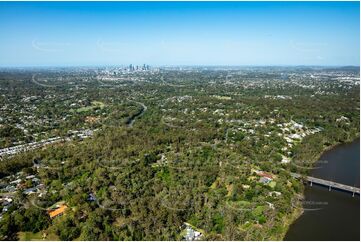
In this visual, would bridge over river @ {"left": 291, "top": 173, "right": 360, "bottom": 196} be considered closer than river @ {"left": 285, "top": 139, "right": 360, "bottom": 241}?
No

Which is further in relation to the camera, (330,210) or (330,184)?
(330,184)

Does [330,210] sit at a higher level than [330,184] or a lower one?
lower

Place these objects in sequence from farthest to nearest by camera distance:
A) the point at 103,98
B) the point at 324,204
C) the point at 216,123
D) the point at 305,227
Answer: the point at 103,98
the point at 216,123
the point at 324,204
the point at 305,227

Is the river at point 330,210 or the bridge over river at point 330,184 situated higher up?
the bridge over river at point 330,184

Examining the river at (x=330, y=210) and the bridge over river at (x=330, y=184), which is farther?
the bridge over river at (x=330, y=184)

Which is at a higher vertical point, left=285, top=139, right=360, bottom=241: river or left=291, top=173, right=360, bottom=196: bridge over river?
left=291, top=173, right=360, bottom=196: bridge over river

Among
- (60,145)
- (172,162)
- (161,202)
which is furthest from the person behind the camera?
(60,145)

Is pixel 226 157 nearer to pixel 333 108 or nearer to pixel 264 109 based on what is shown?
pixel 264 109

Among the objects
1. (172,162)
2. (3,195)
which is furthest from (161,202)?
(3,195)
